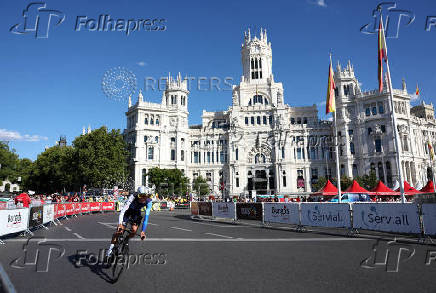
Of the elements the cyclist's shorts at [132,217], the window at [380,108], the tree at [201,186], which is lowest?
the cyclist's shorts at [132,217]

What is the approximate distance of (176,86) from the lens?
7269cm

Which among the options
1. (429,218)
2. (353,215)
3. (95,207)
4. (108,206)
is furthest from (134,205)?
(108,206)

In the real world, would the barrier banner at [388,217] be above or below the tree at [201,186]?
below

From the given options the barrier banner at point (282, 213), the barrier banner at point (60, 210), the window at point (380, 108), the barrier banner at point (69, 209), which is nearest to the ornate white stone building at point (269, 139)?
the window at point (380, 108)

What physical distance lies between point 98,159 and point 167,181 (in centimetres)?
1310

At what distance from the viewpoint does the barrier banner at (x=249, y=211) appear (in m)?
19.8

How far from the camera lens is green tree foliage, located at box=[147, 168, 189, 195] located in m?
58.5

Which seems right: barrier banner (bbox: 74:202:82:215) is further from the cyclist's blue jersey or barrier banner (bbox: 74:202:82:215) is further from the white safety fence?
the cyclist's blue jersey

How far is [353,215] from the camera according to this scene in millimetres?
14578

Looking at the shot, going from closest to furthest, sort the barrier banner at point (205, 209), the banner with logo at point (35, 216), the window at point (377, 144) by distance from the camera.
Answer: the banner with logo at point (35, 216)
the barrier banner at point (205, 209)
the window at point (377, 144)

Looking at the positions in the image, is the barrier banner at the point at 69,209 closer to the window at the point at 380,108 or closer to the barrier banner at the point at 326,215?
the barrier banner at the point at 326,215

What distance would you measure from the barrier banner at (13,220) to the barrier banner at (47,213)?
3.19m

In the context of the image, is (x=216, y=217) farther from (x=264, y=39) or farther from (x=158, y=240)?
(x=264, y=39)

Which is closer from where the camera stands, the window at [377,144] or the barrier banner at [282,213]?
the barrier banner at [282,213]
